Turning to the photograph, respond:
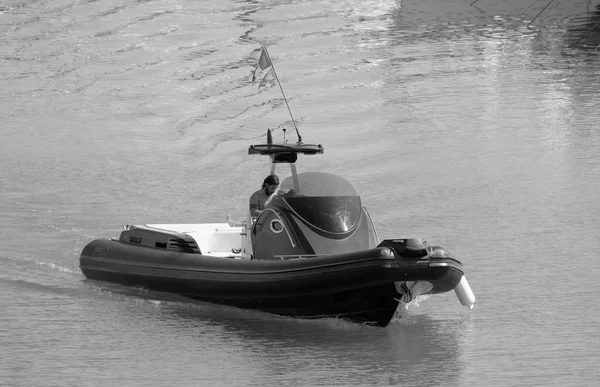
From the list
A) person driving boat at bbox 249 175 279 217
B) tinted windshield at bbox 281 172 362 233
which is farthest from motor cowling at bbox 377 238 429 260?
person driving boat at bbox 249 175 279 217

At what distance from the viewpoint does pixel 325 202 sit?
1308 cm

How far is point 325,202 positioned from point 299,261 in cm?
92

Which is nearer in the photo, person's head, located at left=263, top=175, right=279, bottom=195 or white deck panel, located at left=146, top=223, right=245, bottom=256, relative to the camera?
person's head, located at left=263, top=175, right=279, bottom=195

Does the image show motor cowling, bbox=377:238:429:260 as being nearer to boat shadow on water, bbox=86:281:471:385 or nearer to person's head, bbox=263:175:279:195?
boat shadow on water, bbox=86:281:471:385

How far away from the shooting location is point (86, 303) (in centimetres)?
1410

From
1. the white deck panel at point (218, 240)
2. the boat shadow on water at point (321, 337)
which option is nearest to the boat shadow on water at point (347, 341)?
the boat shadow on water at point (321, 337)

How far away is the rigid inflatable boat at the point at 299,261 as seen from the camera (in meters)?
11.9

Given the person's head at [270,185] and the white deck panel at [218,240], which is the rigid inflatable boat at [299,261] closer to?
the white deck panel at [218,240]

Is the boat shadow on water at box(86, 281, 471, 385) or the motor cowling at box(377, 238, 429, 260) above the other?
the motor cowling at box(377, 238, 429, 260)

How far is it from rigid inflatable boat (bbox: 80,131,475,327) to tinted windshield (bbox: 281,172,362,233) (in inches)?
0.4

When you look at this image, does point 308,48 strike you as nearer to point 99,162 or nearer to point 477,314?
point 99,162

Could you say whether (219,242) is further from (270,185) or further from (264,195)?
(270,185)

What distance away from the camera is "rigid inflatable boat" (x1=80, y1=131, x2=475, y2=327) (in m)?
11.9

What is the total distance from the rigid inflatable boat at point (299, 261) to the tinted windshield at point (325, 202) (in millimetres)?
10
